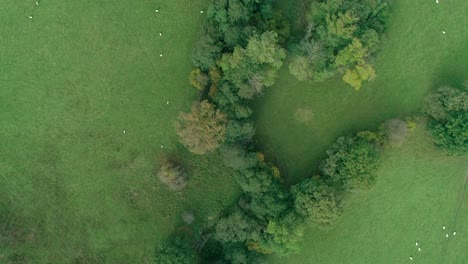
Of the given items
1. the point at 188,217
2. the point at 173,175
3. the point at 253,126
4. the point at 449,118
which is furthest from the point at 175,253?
the point at 449,118

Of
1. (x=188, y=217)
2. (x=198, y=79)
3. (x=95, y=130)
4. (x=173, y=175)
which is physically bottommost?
(x=188, y=217)

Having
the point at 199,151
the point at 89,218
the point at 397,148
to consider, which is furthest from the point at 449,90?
the point at 89,218

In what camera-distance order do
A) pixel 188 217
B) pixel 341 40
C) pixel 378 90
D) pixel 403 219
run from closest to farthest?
pixel 341 40, pixel 188 217, pixel 378 90, pixel 403 219

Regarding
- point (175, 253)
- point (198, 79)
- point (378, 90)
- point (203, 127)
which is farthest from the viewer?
point (378, 90)

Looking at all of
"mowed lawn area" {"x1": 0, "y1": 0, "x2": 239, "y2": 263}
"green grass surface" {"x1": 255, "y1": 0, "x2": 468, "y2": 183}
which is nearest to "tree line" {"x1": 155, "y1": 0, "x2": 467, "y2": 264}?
"green grass surface" {"x1": 255, "y1": 0, "x2": 468, "y2": 183}

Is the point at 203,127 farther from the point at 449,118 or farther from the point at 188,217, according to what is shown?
Result: the point at 449,118

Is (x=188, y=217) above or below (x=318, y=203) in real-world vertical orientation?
below

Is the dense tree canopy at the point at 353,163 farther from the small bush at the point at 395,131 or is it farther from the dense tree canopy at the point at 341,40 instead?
the dense tree canopy at the point at 341,40

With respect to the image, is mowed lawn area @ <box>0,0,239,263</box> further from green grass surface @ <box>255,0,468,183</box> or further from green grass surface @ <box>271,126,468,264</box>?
green grass surface @ <box>271,126,468,264</box>
